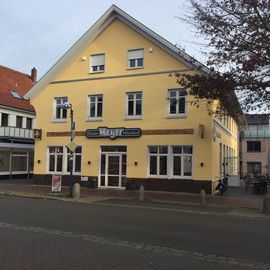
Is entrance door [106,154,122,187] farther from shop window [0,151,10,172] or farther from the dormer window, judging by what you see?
the dormer window

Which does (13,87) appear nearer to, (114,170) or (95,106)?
(95,106)

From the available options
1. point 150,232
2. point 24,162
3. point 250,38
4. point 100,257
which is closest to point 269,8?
point 250,38

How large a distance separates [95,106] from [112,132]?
225 cm

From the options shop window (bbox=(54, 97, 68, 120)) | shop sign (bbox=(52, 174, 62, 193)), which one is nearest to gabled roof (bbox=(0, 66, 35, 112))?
shop window (bbox=(54, 97, 68, 120))

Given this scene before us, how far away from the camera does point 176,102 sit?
82.6ft

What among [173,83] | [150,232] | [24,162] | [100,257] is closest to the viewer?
[100,257]

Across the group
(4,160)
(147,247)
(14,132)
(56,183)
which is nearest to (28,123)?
(14,132)

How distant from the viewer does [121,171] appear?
2659cm

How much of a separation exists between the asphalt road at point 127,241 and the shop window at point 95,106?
13146 mm

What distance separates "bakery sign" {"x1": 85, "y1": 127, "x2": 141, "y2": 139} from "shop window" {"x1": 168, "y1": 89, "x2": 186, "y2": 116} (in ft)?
7.40

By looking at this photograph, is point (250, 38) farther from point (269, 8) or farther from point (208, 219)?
point (208, 219)

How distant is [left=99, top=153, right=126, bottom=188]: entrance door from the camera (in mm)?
26609

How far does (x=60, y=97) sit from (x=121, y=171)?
6558 millimetres

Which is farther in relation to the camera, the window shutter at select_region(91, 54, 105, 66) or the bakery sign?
the window shutter at select_region(91, 54, 105, 66)
